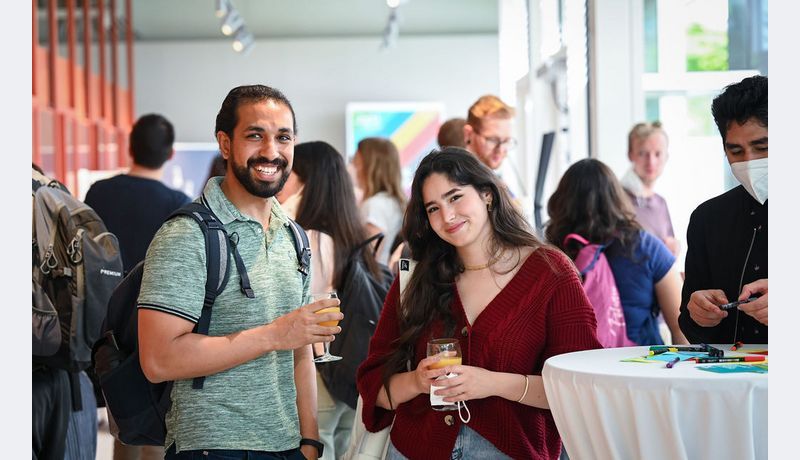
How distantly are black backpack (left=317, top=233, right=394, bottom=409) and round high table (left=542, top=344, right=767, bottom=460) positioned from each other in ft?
5.70

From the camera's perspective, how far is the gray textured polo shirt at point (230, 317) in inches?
95.7

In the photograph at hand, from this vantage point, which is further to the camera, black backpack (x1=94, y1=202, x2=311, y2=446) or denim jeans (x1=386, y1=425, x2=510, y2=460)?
denim jeans (x1=386, y1=425, x2=510, y2=460)

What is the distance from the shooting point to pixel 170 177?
15.4 metres

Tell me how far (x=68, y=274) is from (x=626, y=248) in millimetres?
2115

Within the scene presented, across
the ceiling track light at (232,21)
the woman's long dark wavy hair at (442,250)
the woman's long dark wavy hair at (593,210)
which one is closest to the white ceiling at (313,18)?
the ceiling track light at (232,21)

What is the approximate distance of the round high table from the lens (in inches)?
81.0

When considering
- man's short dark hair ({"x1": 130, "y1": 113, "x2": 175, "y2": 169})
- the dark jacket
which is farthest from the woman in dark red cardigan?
man's short dark hair ({"x1": 130, "y1": 113, "x2": 175, "y2": 169})

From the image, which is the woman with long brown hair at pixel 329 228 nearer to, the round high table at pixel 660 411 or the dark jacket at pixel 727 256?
the dark jacket at pixel 727 256

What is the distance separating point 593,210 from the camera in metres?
4.16

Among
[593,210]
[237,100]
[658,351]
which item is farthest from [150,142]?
[658,351]

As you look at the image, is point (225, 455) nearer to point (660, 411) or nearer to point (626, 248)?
point (660, 411)

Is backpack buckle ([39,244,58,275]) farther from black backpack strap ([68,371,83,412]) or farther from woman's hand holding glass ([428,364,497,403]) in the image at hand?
woman's hand holding glass ([428,364,497,403])
